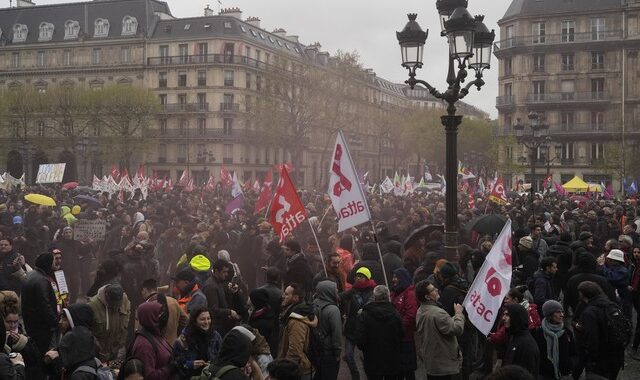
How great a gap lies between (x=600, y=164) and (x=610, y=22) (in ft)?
42.3

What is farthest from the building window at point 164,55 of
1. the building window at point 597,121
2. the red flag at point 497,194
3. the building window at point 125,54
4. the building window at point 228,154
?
the red flag at point 497,194

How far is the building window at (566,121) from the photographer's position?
56.4 m

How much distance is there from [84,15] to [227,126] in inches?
770

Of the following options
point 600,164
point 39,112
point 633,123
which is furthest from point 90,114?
point 633,123

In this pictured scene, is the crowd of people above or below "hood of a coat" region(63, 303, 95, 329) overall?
below

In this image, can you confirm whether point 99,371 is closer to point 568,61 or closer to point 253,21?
point 568,61

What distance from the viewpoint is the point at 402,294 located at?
23.8 ft

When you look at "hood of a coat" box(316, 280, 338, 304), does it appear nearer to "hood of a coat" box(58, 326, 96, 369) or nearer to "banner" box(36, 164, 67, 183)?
"hood of a coat" box(58, 326, 96, 369)

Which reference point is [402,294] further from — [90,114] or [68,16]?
[68,16]

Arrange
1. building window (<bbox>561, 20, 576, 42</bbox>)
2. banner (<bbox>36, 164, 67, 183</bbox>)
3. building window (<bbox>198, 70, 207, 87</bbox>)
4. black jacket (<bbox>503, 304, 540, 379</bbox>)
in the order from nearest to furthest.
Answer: black jacket (<bbox>503, 304, 540, 379</bbox>)
banner (<bbox>36, 164, 67, 183</bbox>)
building window (<bbox>561, 20, 576, 42</bbox>)
building window (<bbox>198, 70, 207, 87</bbox>)

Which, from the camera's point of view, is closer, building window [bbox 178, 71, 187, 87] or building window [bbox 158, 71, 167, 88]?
building window [bbox 178, 71, 187, 87]

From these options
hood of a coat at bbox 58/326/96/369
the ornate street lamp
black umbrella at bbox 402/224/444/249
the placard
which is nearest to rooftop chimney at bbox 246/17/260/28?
the placard

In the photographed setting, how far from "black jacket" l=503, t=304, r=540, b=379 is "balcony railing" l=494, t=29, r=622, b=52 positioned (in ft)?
181

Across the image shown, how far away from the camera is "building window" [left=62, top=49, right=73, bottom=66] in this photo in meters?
67.9
